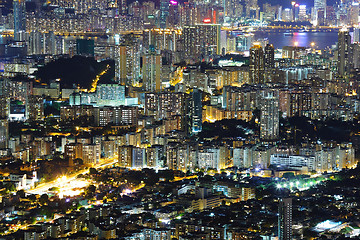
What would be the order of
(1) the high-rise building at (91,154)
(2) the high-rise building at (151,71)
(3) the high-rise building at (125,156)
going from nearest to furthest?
(3) the high-rise building at (125,156)
(1) the high-rise building at (91,154)
(2) the high-rise building at (151,71)

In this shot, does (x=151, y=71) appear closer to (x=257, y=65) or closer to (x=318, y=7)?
(x=257, y=65)

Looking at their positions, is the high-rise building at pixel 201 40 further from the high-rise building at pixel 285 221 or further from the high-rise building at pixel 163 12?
the high-rise building at pixel 285 221

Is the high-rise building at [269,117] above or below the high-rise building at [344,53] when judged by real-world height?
below

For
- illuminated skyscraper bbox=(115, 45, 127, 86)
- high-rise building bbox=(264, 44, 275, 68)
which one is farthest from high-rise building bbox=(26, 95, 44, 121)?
high-rise building bbox=(264, 44, 275, 68)

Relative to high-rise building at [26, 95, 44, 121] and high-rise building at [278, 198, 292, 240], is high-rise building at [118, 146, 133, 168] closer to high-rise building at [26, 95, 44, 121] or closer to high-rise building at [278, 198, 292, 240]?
high-rise building at [26, 95, 44, 121]

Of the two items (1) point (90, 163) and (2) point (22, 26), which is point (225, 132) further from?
(2) point (22, 26)

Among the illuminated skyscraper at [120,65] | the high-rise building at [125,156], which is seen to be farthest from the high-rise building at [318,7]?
the high-rise building at [125,156]
